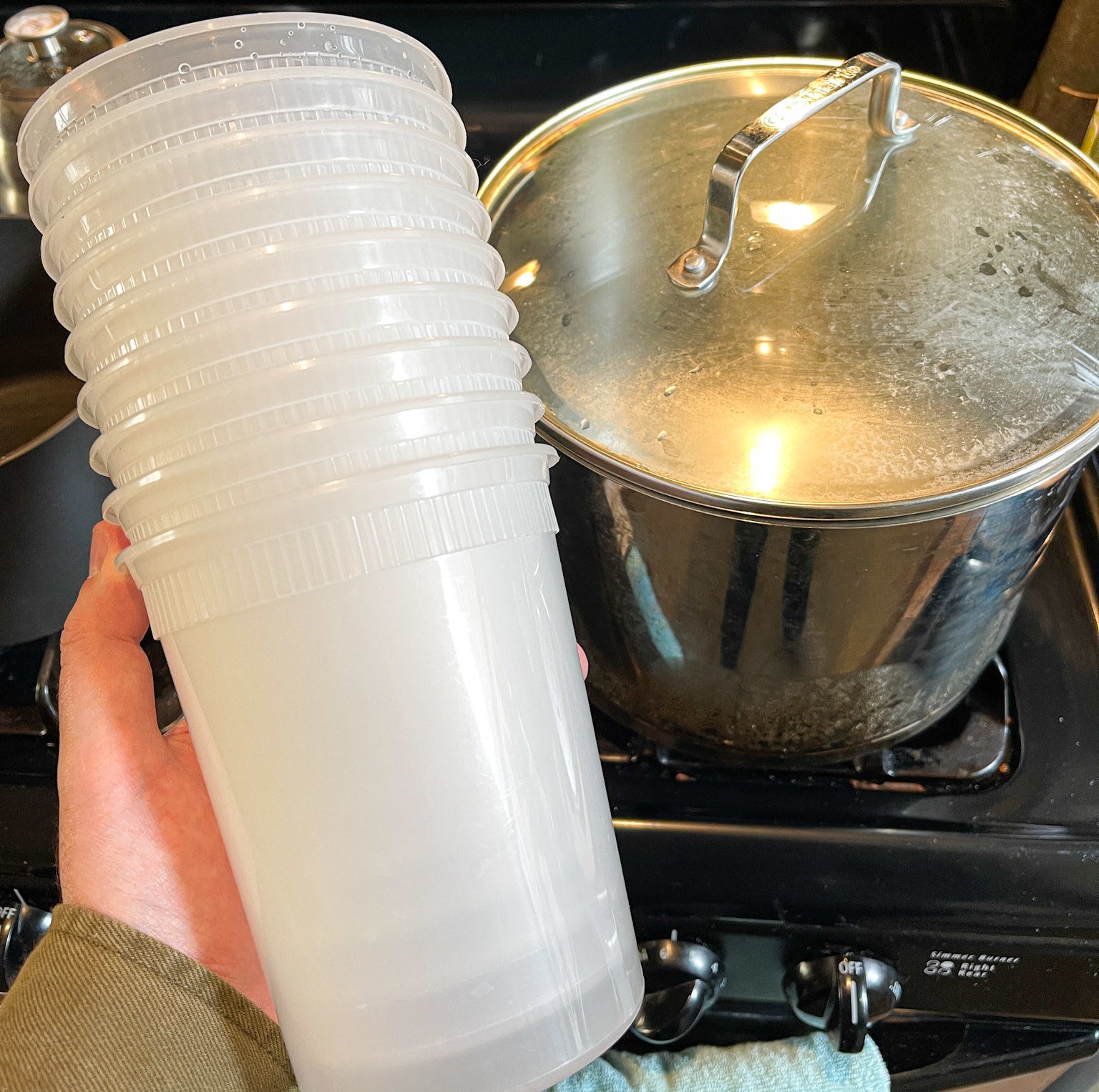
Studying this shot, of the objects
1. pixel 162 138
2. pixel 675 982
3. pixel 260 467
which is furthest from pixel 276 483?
pixel 675 982

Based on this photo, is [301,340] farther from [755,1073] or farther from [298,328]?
[755,1073]

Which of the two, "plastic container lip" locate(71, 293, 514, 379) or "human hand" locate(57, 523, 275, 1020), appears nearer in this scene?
"plastic container lip" locate(71, 293, 514, 379)

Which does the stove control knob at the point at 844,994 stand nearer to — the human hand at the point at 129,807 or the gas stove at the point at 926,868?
the gas stove at the point at 926,868

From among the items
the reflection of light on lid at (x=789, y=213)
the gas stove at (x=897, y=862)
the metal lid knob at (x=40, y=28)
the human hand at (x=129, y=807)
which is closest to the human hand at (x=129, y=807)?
the human hand at (x=129, y=807)

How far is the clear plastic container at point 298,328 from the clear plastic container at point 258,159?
1.6 inches

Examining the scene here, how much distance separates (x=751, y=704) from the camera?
0.50 metres

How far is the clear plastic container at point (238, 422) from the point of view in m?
0.29

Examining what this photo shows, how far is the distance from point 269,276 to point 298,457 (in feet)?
0.18

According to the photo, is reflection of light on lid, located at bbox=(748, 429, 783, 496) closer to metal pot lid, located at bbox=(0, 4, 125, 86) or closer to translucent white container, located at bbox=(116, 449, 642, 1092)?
translucent white container, located at bbox=(116, 449, 642, 1092)

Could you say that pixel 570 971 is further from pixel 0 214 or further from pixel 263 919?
pixel 0 214

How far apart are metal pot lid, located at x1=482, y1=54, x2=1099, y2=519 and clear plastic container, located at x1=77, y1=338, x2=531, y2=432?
0.35 feet

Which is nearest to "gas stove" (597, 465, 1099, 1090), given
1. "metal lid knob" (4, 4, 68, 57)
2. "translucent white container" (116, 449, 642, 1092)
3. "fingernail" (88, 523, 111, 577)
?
"translucent white container" (116, 449, 642, 1092)

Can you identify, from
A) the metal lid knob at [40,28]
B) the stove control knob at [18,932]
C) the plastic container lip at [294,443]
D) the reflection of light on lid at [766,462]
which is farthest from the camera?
the metal lid knob at [40,28]

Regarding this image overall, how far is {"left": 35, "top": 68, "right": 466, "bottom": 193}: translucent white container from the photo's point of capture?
0.30 metres
